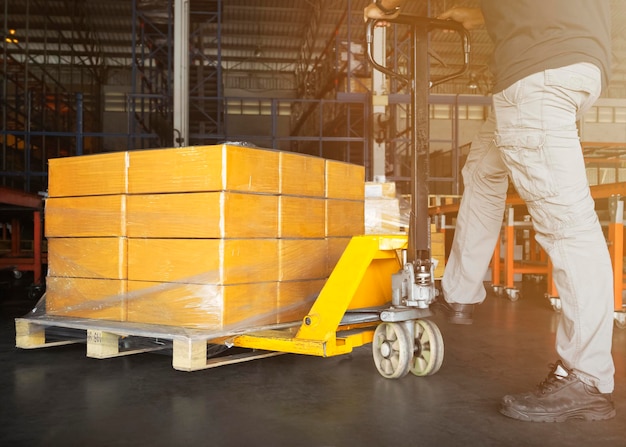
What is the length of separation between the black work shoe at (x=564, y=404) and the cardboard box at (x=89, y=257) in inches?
80.8

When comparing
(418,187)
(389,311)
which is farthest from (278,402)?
(418,187)

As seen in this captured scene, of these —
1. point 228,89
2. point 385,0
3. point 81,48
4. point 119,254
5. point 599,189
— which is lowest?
point 119,254

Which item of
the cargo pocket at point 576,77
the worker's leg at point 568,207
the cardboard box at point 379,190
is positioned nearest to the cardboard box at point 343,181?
the worker's leg at point 568,207

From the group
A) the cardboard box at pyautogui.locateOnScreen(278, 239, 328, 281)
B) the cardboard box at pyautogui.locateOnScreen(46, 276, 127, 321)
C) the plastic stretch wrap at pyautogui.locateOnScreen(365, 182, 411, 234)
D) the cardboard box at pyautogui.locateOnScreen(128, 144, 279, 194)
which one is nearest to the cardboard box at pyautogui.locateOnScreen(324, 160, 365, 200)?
the cardboard box at pyautogui.locateOnScreen(278, 239, 328, 281)

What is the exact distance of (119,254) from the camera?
327 cm

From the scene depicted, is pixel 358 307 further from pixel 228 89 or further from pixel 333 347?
pixel 228 89

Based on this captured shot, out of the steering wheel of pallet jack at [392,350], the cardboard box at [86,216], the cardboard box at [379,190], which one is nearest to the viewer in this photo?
the steering wheel of pallet jack at [392,350]

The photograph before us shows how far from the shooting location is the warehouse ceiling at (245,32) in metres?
19.9

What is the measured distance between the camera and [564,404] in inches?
89.0

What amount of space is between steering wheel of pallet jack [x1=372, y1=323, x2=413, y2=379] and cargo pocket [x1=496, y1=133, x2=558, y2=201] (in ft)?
2.83

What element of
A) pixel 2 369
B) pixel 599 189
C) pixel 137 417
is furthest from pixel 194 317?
pixel 599 189

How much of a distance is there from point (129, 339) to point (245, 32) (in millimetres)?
21491

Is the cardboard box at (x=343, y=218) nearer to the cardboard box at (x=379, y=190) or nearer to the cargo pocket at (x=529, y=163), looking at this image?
the cargo pocket at (x=529, y=163)

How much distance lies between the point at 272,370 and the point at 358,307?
0.54 m
